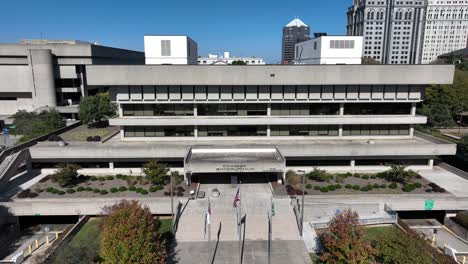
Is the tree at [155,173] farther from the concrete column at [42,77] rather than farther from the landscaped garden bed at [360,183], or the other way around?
the concrete column at [42,77]

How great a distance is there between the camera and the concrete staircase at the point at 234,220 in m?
32.1

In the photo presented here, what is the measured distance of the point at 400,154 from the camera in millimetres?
45562

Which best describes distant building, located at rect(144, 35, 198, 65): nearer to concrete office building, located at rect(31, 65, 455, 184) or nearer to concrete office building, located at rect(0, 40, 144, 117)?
concrete office building, located at rect(31, 65, 455, 184)

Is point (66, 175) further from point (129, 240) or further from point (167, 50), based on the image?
point (167, 50)

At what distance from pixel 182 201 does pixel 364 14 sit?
199 metres

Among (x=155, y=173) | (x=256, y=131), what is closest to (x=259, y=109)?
(x=256, y=131)

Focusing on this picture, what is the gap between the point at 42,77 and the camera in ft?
251

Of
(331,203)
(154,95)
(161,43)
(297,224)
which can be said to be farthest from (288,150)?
(161,43)

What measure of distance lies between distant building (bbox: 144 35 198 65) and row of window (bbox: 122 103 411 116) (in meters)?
13.7

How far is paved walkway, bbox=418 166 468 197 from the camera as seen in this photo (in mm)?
41094

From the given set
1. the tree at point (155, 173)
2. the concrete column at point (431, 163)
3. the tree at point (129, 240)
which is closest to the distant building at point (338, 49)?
the concrete column at point (431, 163)

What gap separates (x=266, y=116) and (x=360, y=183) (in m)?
16.1

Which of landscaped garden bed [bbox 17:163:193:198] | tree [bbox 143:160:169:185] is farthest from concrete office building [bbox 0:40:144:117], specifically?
tree [bbox 143:160:169:185]

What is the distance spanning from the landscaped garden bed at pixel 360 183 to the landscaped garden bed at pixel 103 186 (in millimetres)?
13716
